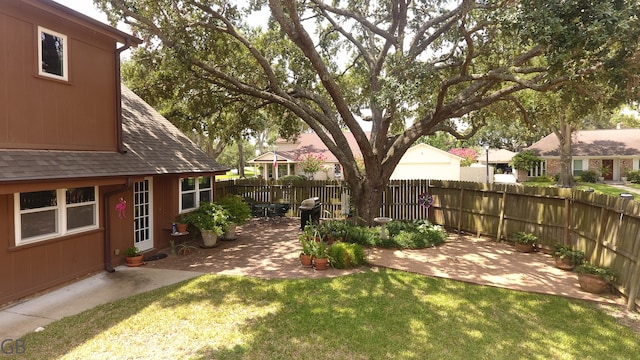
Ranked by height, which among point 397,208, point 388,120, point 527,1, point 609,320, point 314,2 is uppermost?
point 314,2

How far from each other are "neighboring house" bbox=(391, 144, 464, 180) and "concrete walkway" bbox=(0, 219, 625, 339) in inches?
707

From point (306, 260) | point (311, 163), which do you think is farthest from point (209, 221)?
point (311, 163)

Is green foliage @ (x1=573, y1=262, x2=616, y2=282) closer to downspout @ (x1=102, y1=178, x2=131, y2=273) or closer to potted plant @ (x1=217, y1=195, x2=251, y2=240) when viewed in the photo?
potted plant @ (x1=217, y1=195, x2=251, y2=240)

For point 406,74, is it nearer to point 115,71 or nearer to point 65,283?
point 115,71

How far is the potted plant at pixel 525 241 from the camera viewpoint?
989 cm

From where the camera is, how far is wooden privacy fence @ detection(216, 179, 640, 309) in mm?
6508

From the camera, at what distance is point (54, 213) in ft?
23.0

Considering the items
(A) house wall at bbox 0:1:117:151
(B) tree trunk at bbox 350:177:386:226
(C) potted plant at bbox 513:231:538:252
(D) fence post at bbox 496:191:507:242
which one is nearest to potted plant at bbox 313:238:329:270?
(B) tree trunk at bbox 350:177:386:226

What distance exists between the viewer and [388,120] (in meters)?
11.8

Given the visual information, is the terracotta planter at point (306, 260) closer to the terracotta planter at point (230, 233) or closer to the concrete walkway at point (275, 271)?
the concrete walkway at point (275, 271)

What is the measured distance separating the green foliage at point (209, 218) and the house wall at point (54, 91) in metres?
3.08

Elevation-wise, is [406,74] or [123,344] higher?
[406,74]

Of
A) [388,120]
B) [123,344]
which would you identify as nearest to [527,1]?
[388,120]

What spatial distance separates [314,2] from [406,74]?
527 centimetres
